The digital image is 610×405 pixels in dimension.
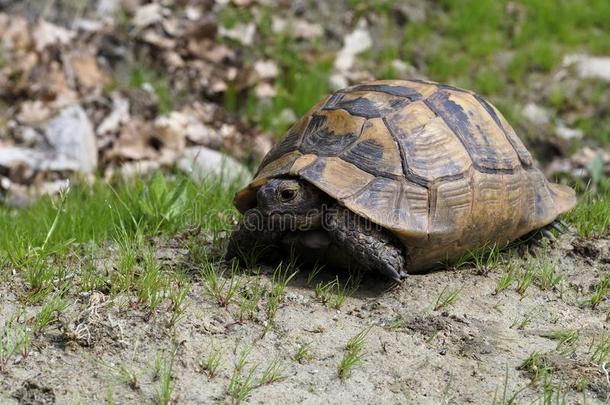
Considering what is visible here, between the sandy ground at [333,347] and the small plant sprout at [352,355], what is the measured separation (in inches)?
1.1

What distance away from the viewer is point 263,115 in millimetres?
9195

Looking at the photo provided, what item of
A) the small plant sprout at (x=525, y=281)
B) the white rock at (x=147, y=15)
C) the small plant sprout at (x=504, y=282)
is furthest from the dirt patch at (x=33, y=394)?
the white rock at (x=147, y=15)

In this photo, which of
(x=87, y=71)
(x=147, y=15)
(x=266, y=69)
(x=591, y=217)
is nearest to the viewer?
(x=591, y=217)

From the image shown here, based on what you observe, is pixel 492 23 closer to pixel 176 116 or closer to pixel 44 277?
pixel 176 116

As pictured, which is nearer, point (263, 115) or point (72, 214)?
point (72, 214)

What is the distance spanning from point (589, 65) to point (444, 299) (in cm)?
751

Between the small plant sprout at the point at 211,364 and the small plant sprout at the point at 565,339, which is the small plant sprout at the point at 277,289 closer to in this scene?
the small plant sprout at the point at 211,364

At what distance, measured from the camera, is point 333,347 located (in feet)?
12.5

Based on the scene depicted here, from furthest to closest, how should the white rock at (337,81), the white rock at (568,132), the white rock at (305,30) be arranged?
the white rock at (305,30) → the white rock at (337,81) → the white rock at (568,132)

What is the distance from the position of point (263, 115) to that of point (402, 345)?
18.7ft

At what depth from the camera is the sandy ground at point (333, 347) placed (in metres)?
3.44

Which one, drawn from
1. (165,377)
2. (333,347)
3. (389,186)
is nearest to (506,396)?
(333,347)

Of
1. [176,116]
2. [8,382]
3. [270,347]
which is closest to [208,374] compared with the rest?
[270,347]

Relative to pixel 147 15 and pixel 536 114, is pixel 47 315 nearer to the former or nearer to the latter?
pixel 147 15
